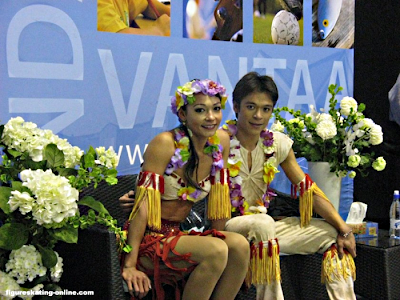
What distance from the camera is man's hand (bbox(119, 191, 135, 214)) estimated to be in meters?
3.12

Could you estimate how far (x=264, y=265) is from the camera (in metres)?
3.06

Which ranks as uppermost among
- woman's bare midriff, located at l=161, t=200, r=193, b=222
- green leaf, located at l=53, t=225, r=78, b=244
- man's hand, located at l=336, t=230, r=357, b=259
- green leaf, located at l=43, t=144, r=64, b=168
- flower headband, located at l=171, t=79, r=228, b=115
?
flower headband, located at l=171, t=79, r=228, b=115

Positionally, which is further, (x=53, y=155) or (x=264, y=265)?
(x=264, y=265)

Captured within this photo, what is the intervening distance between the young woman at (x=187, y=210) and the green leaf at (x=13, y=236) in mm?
528

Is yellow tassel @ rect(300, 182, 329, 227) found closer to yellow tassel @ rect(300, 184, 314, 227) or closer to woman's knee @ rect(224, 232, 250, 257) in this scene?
yellow tassel @ rect(300, 184, 314, 227)

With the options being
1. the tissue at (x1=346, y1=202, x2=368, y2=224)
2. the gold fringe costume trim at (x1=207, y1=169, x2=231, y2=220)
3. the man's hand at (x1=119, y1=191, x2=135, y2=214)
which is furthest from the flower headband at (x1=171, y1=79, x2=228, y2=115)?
the tissue at (x1=346, y1=202, x2=368, y2=224)

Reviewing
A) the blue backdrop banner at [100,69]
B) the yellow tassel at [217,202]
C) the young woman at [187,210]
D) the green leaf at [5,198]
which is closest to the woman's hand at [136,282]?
the young woman at [187,210]

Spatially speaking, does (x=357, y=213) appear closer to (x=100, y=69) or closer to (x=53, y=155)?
(x=100, y=69)

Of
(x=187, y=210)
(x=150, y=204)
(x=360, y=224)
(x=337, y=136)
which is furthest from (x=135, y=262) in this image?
(x=337, y=136)

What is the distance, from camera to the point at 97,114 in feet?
11.6

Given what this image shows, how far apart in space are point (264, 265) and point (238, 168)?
588 mm

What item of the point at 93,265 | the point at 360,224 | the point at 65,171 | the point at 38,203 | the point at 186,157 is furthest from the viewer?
the point at 360,224

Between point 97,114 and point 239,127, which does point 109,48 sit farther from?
point 239,127

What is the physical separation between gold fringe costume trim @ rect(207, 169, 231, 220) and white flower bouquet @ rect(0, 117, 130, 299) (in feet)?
1.88
